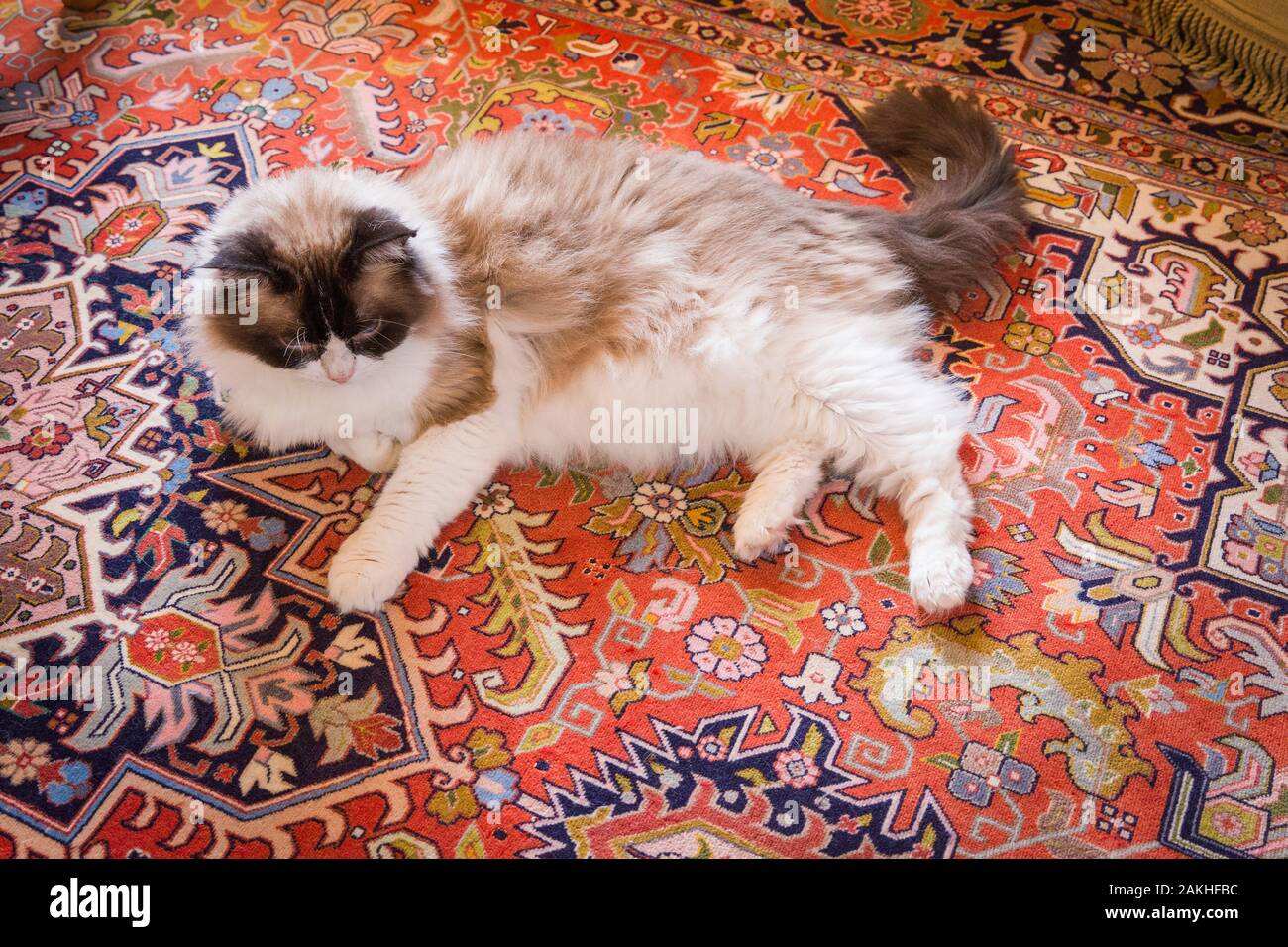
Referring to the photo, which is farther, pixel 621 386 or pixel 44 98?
pixel 44 98

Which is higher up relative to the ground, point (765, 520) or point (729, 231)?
point (729, 231)

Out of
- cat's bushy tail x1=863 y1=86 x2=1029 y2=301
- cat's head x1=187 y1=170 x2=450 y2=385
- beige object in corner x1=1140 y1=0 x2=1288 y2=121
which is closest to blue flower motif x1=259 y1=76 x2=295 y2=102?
cat's head x1=187 y1=170 x2=450 y2=385

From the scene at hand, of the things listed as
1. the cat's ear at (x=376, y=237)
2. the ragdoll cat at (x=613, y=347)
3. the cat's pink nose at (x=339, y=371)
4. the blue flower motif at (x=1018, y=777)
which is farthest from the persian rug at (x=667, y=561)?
the cat's ear at (x=376, y=237)

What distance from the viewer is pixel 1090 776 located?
181 cm

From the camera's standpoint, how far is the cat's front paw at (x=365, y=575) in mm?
1972

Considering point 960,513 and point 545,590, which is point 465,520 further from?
point 960,513

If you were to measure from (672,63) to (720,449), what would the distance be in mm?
1516

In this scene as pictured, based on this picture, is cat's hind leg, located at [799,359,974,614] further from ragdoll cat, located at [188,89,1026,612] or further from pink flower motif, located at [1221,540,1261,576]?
pink flower motif, located at [1221,540,1261,576]

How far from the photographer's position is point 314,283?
5.84 ft

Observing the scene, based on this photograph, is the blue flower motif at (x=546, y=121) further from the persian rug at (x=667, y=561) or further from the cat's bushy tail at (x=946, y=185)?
the cat's bushy tail at (x=946, y=185)

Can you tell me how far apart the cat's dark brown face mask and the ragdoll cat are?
16 millimetres

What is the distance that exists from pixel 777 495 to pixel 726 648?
13.9 inches

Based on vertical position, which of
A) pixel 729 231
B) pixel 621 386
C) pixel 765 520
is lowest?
pixel 765 520

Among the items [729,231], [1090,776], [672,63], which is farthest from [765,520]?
[672,63]
